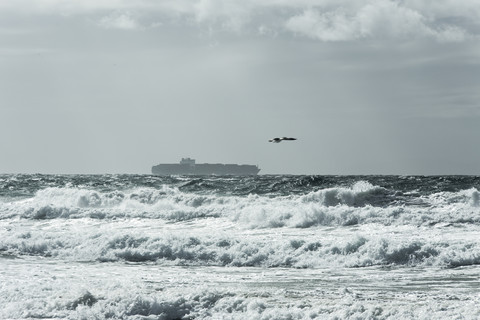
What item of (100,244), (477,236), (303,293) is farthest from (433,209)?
(303,293)

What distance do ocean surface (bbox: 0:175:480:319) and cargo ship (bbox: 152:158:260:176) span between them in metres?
131

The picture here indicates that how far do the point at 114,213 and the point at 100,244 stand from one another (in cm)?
980

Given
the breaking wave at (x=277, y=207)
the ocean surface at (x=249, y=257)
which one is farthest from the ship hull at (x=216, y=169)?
the ocean surface at (x=249, y=257)

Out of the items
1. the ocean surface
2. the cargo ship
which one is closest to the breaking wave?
the ocean surface

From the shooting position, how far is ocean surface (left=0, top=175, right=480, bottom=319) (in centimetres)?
1252

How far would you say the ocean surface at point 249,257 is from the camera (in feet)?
41.1

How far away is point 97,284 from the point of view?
1480 centimetres

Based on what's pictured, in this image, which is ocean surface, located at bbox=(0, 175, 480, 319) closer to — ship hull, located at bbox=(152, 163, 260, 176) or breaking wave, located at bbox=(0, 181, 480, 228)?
breaking wave, located at bbox=(0, 181, 480, 228)

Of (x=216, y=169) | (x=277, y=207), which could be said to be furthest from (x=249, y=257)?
(x=216, y=169)

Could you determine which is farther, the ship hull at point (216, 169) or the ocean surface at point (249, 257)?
the ship hull at point (216, 169)

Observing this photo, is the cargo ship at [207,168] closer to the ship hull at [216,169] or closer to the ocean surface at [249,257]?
the ship hull at [216,169]

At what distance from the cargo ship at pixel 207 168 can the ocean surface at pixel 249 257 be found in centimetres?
13070

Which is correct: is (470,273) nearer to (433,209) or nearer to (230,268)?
(230,268)

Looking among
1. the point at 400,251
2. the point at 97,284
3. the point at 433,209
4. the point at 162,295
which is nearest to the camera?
the point at 162,295
